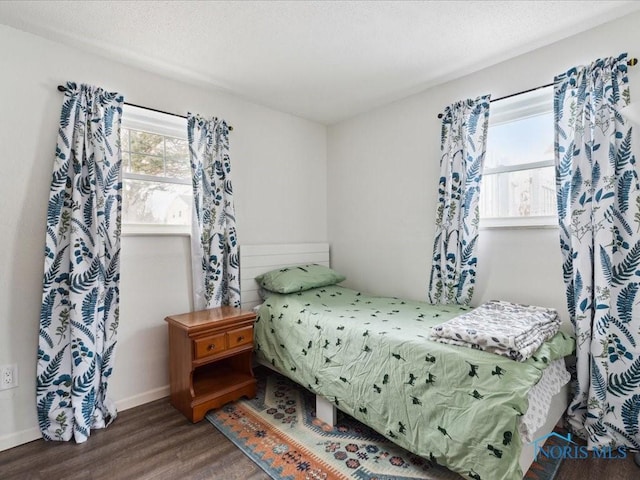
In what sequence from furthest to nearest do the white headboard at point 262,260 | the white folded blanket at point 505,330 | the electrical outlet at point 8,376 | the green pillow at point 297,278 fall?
the white headboard at point 262,260
the green pillow at point 297,278
the electrical outlet at point 8,376
the white folded blanket at point 505,330

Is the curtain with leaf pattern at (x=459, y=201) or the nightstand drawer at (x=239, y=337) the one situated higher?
the curtain with leaf pattern at (x=459, y=201)

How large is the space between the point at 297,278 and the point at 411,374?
1408 millimetres

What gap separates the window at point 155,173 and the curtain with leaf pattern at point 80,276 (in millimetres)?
214

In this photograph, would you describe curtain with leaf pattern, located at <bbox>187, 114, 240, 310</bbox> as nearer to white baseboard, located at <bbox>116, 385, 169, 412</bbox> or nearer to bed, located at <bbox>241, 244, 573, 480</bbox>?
bed, located at <bbox>241, 244, 573, 480</bbox>

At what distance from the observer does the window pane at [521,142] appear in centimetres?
222

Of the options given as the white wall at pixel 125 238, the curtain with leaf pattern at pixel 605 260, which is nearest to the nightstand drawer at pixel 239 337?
the white wall at pixel 125 238

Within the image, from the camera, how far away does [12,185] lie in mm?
1939

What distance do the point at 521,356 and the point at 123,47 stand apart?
9.57 ft

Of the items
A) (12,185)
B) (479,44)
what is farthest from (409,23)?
(12,185)

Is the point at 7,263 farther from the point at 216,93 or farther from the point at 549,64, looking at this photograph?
the point at 549,64

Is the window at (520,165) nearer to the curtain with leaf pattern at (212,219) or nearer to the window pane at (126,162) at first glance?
the curtain with leaf pattern at (212,219)

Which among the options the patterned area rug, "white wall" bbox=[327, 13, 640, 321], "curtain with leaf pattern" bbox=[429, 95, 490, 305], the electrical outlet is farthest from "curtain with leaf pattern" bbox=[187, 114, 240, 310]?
"curtain with leaf pattern" bbox=[429, 95, 490, 305]

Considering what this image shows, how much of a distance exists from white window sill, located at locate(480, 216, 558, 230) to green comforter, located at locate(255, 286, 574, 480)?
2.20 ft

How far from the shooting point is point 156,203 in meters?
2.54
